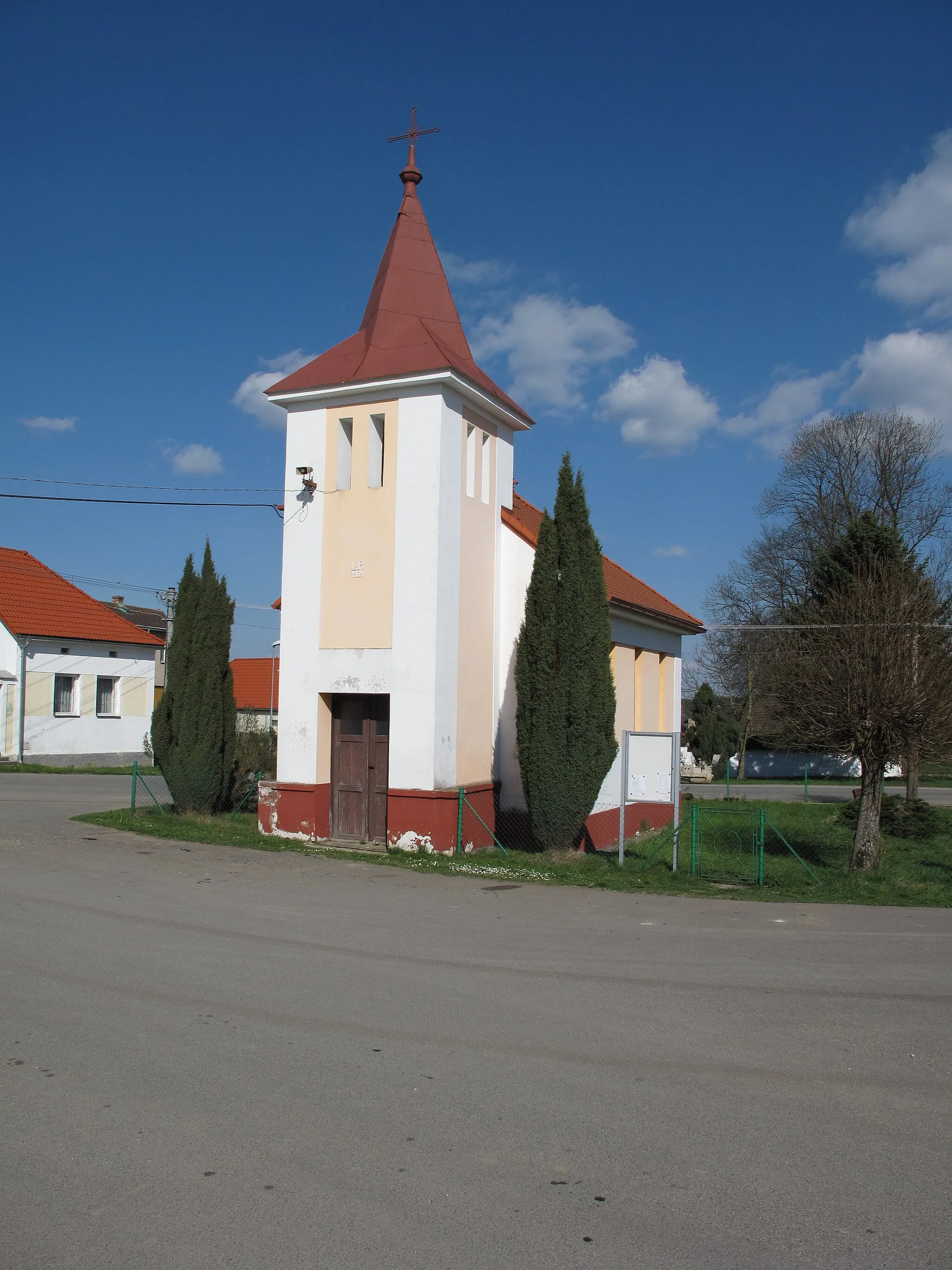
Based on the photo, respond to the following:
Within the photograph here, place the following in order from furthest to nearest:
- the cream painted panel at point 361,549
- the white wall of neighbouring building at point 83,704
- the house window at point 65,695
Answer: the house window at point 65,695 → the white wall of neighbouring building at point 83,704 → the cream painted panel at point 361,549

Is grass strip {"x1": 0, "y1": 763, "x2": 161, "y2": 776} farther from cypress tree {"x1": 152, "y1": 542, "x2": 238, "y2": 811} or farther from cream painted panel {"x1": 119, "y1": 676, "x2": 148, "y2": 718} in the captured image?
cypress tree {"x1": 152, "y1": 542, "x2": 238, "y2": 811}

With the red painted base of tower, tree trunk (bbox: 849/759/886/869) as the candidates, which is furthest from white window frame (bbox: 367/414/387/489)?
tree trunk (bbox: 849/759/886/869)

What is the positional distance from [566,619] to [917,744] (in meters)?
5.53

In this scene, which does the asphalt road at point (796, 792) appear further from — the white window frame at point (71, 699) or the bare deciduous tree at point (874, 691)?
the white window frame at point (71, 699)

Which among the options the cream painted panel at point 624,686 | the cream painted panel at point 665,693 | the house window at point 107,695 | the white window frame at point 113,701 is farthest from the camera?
the house window at point 107,695

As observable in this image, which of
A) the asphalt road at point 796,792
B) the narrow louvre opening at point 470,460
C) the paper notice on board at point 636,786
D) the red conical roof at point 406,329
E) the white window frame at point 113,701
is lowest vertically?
the asphalt road at point 796,792

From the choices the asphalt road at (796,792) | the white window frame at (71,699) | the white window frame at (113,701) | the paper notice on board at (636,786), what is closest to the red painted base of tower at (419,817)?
the paper notice on board at (636,786)

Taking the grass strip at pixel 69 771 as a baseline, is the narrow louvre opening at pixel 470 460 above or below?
above

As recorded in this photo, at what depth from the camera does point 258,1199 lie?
4.04 m

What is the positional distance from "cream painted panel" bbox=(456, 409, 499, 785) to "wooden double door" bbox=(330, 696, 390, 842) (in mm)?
1272

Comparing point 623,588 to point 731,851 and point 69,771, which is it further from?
point 69,771

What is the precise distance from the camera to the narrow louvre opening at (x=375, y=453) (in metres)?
15.5

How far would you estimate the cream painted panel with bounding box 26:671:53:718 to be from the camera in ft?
111

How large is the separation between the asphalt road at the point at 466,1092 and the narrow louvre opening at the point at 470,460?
764 cm
